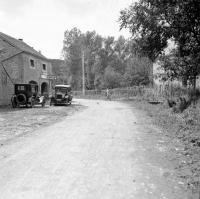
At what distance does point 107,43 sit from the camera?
253 feet

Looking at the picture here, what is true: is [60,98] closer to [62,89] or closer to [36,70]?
[62,89]

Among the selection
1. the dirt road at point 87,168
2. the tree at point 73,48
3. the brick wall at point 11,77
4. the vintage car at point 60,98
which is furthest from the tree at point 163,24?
the tree at point 73,48

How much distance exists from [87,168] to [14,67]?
23.4 metres

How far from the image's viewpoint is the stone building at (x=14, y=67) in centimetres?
2431

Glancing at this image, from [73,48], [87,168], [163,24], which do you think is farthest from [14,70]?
[73,48]

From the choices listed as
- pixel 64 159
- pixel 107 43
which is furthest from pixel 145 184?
pixel 107 43

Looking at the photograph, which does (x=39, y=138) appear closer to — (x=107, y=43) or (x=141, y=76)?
(x=141, y=76)

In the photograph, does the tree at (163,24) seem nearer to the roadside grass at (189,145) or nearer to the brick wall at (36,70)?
the roadside grass at (189,145)

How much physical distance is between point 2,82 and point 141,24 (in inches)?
680

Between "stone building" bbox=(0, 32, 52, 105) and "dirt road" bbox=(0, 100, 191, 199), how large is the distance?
57.3 ft

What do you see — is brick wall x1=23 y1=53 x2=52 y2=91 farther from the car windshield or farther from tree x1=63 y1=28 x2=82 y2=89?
tree x1=63 y1=28 x2=82 y2=89

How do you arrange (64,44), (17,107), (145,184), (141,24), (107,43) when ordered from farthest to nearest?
(107,43)
(64,44)
(17,107)
(141,24)
(145,184)

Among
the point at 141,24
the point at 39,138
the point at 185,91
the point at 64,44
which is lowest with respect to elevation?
the point at 39,138

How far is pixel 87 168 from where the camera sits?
17.0 ft
